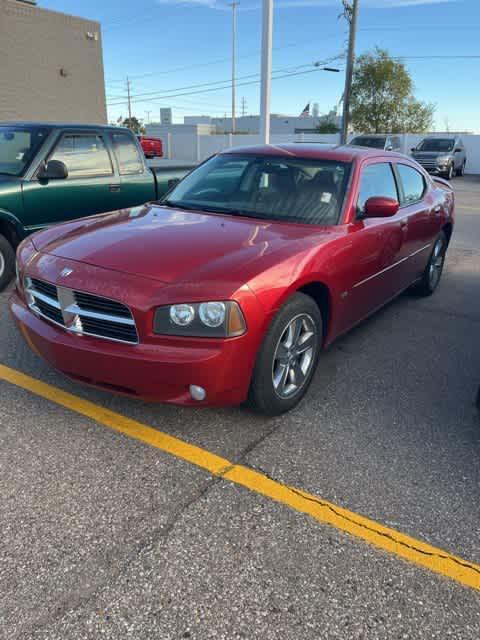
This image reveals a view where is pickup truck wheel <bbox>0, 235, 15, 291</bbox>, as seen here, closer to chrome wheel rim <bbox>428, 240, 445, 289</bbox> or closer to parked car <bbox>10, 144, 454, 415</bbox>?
parked car <bbox>10, 144, 454, 415</bbox>

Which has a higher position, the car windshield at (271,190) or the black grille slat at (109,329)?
the car windshield at (271,190)

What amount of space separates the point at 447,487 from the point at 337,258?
159 cm

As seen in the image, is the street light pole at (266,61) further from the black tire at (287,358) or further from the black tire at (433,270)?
the black tire at (287,358)

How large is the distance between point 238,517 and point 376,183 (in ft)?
10.1

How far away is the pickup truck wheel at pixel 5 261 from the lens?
5.57 m

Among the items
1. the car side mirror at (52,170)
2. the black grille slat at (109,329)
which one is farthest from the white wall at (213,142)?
the black grille slat at (109,329)

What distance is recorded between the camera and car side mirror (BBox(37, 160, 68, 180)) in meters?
5.71

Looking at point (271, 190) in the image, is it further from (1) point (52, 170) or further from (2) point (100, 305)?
(1) point (52, 170)

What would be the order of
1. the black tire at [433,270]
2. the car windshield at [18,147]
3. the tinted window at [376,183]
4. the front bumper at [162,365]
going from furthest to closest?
1. the black tire at [433,270]
2. the car windshield at [18,147]
3. the tinted window at [376,183]
4. the front bumper at [162,365]

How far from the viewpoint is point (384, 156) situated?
473cm

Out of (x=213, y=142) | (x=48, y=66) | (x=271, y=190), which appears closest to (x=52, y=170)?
(x=271, y=190)

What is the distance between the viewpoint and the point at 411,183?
5289 millimetres

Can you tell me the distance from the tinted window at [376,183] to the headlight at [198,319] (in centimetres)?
180

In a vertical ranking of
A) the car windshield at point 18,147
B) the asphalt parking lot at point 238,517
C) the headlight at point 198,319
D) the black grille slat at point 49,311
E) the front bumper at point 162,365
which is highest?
the car windshield at point 18,147
